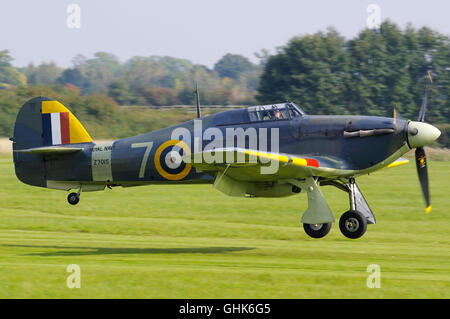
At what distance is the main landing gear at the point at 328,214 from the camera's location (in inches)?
515

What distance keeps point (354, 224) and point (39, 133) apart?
7775 millimetres

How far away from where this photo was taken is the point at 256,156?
12.2 metres

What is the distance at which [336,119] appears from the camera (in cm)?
1372

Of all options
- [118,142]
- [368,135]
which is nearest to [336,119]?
[368,135]

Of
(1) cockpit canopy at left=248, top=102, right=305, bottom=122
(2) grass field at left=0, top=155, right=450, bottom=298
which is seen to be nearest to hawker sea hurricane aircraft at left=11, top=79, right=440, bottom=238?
(1) cockpit canopy at left=248, top=102, right=305, bottom=122

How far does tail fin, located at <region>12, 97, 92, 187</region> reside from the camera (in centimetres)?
1579

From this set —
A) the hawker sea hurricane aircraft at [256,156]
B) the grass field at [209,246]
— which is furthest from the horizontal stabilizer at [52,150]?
the grass field at [209,246]

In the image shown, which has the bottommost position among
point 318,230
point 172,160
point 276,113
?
point 318,230

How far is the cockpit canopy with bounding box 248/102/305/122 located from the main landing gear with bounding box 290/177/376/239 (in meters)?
1.43

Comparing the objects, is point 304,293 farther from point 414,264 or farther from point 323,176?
point 323,176

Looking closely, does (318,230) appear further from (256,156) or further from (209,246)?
(256,156)

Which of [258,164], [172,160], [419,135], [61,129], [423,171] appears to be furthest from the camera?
[61,129]

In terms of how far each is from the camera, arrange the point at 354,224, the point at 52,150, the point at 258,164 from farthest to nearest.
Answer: the point at 52,150
the point at 354,224
the point at 258,164

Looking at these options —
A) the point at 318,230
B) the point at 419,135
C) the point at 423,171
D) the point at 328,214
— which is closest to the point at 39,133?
the point at 318,230
